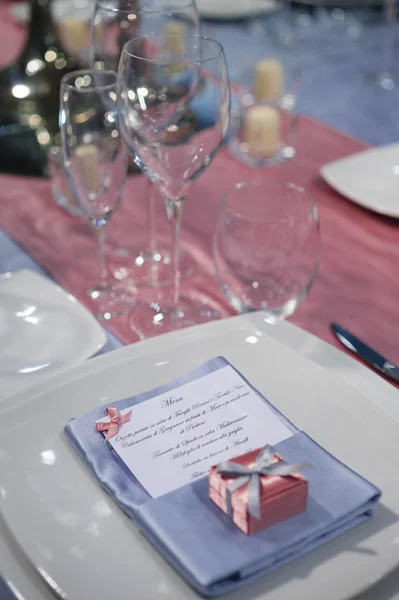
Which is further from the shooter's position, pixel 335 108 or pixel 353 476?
pixel 335 108

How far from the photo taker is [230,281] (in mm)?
857

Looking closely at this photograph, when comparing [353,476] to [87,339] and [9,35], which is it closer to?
[87,339]

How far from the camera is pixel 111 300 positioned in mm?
894

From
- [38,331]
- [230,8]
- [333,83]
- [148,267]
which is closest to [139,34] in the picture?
[148,267]

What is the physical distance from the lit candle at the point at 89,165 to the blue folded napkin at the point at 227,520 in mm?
348

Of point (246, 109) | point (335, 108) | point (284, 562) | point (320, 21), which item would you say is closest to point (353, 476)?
point (284, 562)

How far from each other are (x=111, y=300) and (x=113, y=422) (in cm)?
30

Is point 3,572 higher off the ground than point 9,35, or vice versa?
point 3,572

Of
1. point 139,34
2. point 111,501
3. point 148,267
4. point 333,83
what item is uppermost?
point 139,34

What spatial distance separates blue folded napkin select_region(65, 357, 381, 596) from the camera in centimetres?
48

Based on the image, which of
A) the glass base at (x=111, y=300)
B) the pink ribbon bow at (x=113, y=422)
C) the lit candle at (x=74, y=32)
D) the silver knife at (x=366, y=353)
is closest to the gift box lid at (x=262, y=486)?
the pink ribbon bow at (x=113, y=422)

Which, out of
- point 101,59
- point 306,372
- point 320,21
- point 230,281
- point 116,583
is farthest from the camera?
point 320,21

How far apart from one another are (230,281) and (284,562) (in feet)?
1.33

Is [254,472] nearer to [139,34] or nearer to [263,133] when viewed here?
[139,34]
